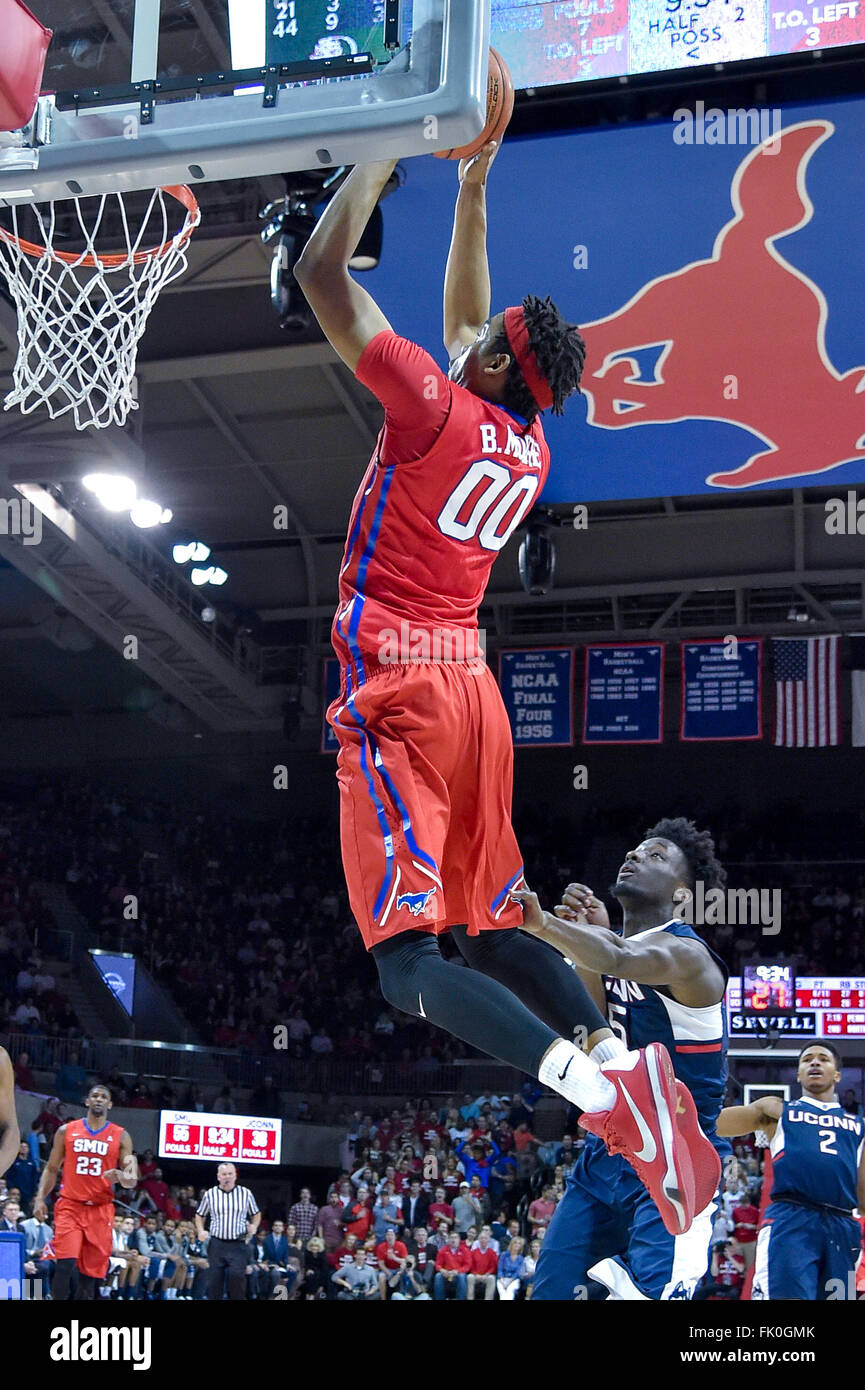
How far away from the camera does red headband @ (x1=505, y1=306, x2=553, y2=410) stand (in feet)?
11.3

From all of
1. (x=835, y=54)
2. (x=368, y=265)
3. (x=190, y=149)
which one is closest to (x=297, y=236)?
(x=368, y=265)

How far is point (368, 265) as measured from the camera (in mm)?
6859

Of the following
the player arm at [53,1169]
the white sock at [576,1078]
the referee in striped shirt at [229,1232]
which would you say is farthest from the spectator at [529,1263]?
the white sock at [576,1078]

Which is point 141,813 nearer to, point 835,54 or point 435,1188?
point 435,1188

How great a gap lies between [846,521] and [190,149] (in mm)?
12032

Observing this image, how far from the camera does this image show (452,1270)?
11.4 m

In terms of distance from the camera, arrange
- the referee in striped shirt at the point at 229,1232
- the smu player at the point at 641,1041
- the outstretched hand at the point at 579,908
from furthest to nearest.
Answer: the referee in striped shirt at the point at 229,1232, the smu player at the point at 641,1041, the outstretched hand at the point at 579,908

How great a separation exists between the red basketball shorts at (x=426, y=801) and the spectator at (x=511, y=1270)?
8.77 meters

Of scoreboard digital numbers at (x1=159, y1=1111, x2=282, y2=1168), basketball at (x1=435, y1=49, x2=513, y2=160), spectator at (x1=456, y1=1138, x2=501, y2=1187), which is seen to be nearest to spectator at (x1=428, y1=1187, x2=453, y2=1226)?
spectator at (x1=456, y1=1138, x2=501, y2=1187)

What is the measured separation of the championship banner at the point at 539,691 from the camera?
49.3 feet

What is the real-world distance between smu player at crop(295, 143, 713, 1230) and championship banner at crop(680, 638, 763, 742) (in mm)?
11477

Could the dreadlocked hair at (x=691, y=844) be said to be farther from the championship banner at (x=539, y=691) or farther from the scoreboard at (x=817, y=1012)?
the scoreboard at (x=817, y=1012)

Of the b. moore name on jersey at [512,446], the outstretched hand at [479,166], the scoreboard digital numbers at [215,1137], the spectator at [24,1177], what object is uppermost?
the outstretched hand at [479,166]

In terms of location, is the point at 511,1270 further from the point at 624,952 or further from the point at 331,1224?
the point at 624,952
